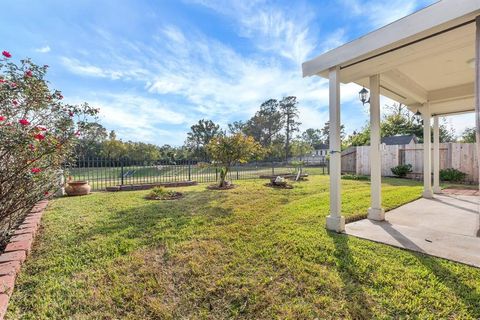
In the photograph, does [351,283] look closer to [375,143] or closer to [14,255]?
[375,143]

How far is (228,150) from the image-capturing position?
8.49 metres

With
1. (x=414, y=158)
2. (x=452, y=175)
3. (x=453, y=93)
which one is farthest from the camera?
(x=414, y=158)

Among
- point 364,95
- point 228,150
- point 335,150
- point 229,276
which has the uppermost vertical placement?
point 364,95

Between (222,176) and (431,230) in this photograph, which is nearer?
(431,230)

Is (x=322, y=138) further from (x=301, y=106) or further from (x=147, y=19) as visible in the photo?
(x=147, y=19)

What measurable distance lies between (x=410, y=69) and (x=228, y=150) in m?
5.67

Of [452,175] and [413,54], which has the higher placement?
[413,54]

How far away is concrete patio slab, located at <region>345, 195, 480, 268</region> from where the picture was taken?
2.84 metres

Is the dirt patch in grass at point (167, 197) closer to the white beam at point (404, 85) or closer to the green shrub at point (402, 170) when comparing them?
the white beam at point (404, 85)

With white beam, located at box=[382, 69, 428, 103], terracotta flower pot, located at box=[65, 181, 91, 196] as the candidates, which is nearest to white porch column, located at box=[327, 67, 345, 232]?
white beam, located at box=[382, 69, 428, 103]

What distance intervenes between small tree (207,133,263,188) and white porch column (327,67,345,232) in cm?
503

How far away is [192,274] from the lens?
8.39 feet

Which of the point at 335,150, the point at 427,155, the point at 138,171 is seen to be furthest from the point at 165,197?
the point at 427,155

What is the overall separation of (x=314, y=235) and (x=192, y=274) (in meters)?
1.85
